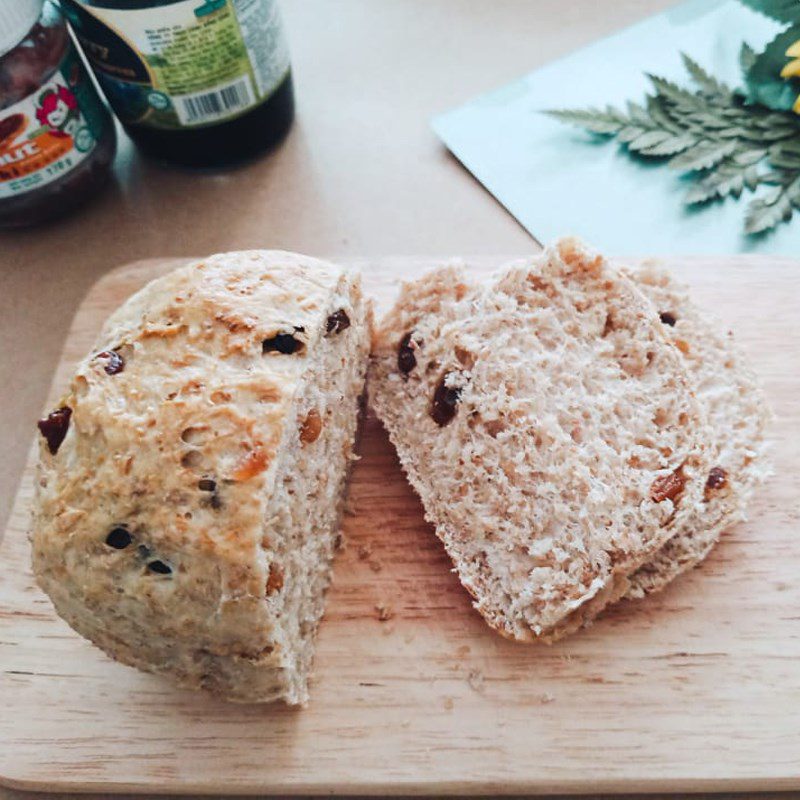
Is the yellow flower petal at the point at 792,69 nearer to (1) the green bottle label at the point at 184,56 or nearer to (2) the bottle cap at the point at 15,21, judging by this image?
(1) the green bottle label at the point at 184,56

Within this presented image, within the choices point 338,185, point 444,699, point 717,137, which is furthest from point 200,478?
point 717,137

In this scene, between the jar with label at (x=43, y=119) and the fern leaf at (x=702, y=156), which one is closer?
the jar with label at (x=43, y=119)

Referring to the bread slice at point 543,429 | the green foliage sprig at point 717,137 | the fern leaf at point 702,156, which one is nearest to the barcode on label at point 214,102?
the bread slice at point 543,429

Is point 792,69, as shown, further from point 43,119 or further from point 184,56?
point 43,119

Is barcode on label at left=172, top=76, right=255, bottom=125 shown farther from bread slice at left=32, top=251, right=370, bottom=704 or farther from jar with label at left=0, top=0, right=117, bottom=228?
bread slice at left=32, top=251, right=370, bottom=704

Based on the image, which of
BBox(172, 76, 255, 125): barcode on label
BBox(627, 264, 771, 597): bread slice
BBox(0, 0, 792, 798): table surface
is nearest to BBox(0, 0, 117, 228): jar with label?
BBox(0, 0, 792, 798): table surface

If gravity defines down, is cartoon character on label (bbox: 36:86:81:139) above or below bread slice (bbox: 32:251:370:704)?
above

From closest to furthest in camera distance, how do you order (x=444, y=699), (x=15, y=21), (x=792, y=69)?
(x=444, y=699)
(x=15, y=21)
(x=792, y=69)
